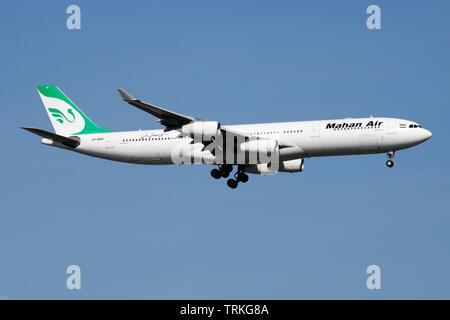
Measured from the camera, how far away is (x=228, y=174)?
55375 millimetres

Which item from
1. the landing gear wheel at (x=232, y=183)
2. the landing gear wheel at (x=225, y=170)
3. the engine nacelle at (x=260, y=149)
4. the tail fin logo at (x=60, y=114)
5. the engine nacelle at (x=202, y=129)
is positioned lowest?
the landing gear wheel at (x=232, y=183)

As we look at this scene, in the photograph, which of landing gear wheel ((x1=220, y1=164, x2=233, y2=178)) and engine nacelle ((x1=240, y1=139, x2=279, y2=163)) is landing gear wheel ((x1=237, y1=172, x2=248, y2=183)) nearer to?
landing gear wheel ((x1=220, y1=164, x2=233, y2=178))

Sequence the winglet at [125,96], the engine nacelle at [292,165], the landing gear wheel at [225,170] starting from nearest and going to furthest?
1. the winglet at [125,96]
2. the landing gear wheel at [225,170]
3. the engine nacelle at [292,165]

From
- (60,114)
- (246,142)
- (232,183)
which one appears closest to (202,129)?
(246,142)

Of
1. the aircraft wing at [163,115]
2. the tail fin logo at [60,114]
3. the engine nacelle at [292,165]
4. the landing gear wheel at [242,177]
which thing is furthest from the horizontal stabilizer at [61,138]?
the engine nacelle at [292,165]

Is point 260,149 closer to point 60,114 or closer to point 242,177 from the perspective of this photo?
point 242,177

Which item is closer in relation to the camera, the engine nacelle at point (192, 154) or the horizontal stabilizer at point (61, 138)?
the engine nacelle at point (192, 154)

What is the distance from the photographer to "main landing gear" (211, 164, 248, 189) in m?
55.0

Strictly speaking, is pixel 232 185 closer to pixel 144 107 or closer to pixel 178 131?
pixel 178 131

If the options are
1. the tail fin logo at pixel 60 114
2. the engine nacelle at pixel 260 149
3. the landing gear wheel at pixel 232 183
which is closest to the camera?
the engine nacelle at pixel 260 149

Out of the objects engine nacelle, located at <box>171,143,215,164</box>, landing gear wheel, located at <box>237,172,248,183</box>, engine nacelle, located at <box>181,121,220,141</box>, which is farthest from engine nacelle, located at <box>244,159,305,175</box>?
engine nacelle, located at <box>181,121,220,141</box>

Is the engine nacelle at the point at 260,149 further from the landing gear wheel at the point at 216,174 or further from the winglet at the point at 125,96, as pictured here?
the winglet at the point at 125,96

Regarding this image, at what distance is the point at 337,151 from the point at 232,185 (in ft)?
27.9

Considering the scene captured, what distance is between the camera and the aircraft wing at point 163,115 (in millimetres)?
45938
